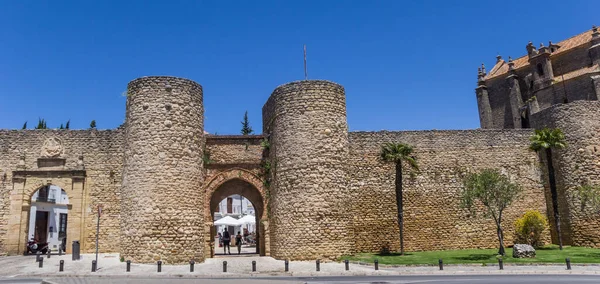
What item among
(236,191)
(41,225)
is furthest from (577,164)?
(41,225)

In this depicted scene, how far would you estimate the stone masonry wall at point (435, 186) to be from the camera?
23.1 meters

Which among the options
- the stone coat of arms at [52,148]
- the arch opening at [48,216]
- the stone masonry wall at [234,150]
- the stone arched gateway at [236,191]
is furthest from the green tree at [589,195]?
the arch opening at [48,216]

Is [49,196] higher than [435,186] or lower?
higher

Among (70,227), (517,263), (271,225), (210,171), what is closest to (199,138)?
(210,171)

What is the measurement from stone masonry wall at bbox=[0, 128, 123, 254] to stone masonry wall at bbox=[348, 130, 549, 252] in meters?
11.6

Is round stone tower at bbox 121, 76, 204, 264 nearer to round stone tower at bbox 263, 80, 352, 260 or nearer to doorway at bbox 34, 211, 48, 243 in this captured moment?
round stone tower at bbox 263, 80, 352, 260

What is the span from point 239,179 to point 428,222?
376 inches

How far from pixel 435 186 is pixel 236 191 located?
9943 mm

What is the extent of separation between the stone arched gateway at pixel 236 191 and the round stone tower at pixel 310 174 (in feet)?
1.86

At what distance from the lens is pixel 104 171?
75.7 ft

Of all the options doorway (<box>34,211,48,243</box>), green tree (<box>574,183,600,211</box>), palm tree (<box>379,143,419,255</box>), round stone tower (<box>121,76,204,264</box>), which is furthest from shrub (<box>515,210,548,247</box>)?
doorway (<box>34,211,48,243</box>)

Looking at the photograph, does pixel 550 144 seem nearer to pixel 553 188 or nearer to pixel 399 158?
pixel 553 188

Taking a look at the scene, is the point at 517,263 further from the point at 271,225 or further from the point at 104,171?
the point at 104,171

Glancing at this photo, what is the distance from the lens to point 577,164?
2420 centimetres
